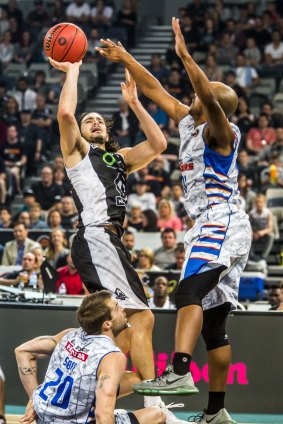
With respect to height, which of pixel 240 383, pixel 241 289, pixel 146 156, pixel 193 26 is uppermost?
pixel 193 26

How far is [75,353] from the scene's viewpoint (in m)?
6.79

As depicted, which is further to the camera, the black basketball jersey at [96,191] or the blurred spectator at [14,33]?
the blurred spectator at [14,33]

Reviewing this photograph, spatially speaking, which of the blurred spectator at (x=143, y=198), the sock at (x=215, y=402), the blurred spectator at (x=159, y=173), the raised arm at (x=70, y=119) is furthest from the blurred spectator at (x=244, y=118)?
the sock at (x=215, y=402)

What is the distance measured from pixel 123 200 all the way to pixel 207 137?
35.4 inches

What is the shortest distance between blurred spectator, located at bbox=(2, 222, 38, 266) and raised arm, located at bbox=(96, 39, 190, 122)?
7096 mm

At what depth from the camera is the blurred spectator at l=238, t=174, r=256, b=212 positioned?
16.0 metres

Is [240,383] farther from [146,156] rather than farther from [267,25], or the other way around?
[267,25]

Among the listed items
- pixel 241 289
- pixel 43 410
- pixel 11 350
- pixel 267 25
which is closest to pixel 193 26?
pixel 267 25

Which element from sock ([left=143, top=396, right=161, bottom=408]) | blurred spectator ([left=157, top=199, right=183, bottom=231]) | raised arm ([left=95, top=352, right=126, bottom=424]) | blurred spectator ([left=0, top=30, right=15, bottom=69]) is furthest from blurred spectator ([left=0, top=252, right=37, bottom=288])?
blurred spectator ([left=0, top=30, right=15, bottom=69])

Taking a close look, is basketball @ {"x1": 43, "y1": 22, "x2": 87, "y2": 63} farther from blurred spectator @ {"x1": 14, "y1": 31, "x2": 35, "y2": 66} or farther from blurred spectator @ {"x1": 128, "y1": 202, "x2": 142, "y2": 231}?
blurred spectator @ {"x1": 14, "y1": 31, "x2": 35, "y2": 66}

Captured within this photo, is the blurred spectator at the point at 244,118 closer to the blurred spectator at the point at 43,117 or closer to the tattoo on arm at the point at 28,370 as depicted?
the blurred spectator at the point at 43,117

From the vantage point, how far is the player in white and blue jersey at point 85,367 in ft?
22.0

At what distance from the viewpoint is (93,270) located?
756 centimetres

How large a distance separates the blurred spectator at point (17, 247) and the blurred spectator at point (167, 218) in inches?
79.6
